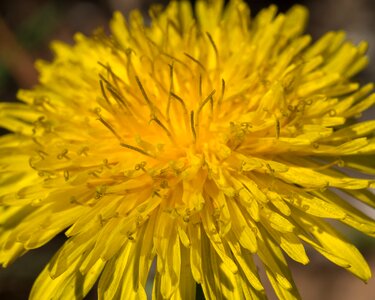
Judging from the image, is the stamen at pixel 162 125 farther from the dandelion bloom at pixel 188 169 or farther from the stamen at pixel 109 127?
the stamen at pixel 109 127

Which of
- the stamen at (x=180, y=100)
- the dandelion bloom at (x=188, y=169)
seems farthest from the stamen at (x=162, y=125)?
the stamen at (x=180, y=100)

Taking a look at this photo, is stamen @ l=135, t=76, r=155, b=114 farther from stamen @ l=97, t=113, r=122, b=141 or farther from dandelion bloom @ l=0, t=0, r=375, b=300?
stamen @ l=97, t=113, r=122, b=141

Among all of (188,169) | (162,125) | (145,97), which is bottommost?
(188,169)

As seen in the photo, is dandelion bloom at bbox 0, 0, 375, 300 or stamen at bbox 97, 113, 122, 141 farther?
stamen at bbox 97, 113, 122, 141

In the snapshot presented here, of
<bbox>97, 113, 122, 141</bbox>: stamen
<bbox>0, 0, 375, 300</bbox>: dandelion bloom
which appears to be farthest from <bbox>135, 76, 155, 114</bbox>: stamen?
<bbox>97, 113, 122, 141</bbox>: stamen

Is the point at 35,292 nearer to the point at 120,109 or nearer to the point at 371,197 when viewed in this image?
the point at 120,109

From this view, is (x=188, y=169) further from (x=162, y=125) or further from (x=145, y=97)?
(x=145, y=97)

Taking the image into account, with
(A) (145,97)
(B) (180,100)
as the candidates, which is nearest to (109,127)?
(A) (145,97)

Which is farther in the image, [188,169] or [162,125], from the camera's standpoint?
[162,125]

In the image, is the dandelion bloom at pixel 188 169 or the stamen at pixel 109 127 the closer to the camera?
the dandelion bloom at pixel 188 169
